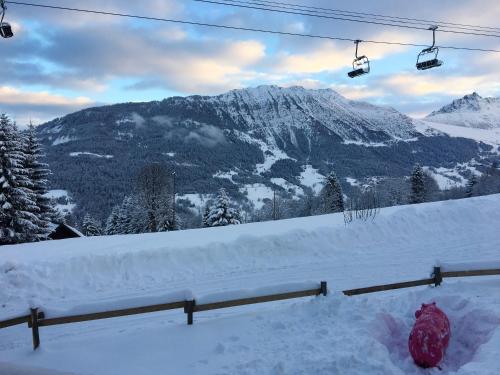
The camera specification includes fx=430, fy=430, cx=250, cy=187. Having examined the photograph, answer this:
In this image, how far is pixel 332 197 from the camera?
2149 inches

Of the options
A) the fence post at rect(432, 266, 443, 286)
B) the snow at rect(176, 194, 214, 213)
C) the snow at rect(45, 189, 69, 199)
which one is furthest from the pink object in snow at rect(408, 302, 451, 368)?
the snow at rect(45, 189, 69, 199)

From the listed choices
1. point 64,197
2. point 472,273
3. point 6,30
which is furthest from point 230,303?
point 64,197

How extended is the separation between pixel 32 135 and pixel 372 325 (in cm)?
3375

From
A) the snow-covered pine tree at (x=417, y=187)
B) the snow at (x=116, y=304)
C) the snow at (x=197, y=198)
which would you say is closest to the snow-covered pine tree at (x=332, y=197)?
the snow-covered pine tree at (x=417, y=187)

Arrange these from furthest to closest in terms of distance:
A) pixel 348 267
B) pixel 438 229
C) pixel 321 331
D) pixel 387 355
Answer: pixel 438 229, pixel 348 267, pixel 321 331, pixel 387 355

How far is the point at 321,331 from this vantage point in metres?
8.65

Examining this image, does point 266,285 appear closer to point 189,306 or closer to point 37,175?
point 189,306

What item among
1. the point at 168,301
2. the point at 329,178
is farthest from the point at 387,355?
the point at 329,178

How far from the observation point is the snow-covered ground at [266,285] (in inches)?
304

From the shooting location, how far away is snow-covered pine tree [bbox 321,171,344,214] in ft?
178

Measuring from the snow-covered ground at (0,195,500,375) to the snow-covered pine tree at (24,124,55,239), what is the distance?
48.3 ft

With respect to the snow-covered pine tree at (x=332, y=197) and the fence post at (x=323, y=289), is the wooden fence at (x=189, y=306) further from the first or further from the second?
the snow-covered pine tree at (x=332, y=197)

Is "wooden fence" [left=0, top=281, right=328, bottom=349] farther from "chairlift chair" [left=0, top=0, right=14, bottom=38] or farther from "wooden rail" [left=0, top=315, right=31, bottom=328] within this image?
"chairlift chair" [left=0, top=0, right=14, bottom=38]

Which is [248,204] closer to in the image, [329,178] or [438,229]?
[329,178]
